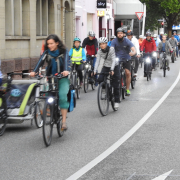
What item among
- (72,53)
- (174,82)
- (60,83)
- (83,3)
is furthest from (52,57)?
(83,3)

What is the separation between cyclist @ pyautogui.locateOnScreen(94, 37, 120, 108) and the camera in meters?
11.2

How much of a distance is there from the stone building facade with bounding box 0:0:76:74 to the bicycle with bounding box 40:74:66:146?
11.0 m

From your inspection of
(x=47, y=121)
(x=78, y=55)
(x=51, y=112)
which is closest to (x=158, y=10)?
(x=78, y=55)

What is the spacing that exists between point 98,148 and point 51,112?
0.91 m

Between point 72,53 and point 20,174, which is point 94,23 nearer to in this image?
point 72,53

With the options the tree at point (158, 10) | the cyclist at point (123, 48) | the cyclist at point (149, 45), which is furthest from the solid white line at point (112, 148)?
the tree at point (158, 10)

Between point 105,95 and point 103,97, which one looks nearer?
point 103,97

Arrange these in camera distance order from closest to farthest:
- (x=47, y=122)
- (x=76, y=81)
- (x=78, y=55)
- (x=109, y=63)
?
(x=47, y=122), (x=109, y=63), (x=76, y=81), (x=78, y=55)

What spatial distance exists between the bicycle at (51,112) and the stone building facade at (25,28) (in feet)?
36.2

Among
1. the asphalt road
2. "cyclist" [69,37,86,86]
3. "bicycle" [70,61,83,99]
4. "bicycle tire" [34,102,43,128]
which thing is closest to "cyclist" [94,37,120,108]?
the asphalt road

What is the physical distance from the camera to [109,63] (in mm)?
11562

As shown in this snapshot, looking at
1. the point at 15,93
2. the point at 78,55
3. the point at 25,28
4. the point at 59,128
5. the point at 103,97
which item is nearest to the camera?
the point at 59,128

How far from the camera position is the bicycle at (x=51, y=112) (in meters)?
7.61

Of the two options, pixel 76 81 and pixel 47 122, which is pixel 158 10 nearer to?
pixel 76 81
